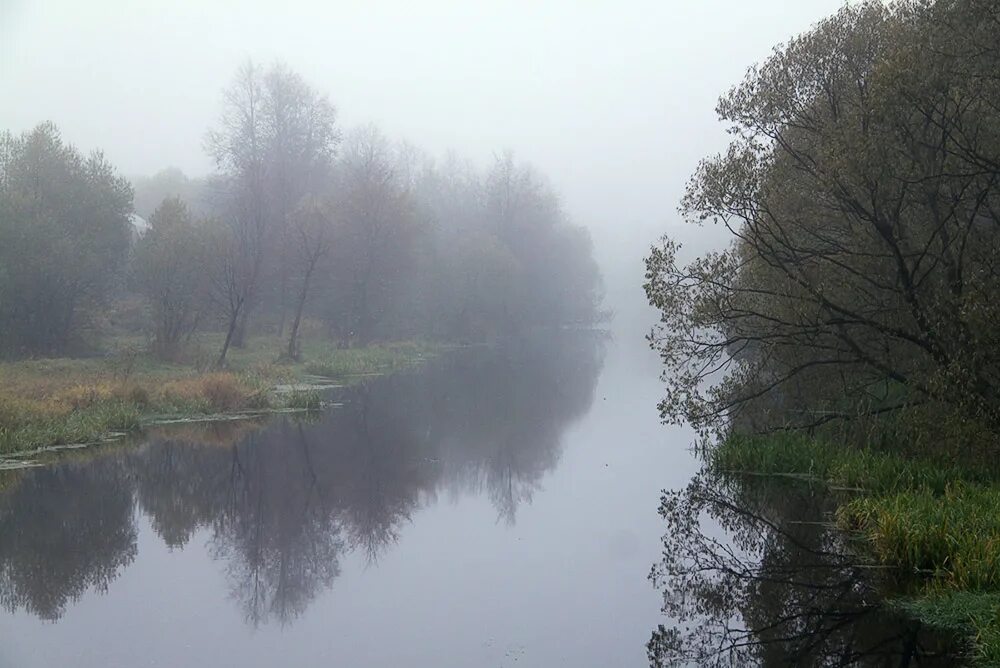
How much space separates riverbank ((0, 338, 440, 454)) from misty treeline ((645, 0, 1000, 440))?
1330 centimetres

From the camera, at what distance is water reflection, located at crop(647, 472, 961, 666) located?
886 centimetres

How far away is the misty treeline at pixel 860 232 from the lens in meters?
14.5

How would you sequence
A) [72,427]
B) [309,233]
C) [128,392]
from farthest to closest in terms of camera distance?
[309,233]
[128,392]
[72,427]

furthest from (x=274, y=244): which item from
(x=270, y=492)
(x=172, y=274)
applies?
(x=270, y=492)

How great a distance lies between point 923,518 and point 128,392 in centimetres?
2096

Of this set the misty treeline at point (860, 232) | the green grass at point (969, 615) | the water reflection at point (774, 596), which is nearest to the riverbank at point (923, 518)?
the green grass at point (969, 615)

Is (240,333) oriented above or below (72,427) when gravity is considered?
above

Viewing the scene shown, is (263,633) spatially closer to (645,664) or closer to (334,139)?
(645,664)

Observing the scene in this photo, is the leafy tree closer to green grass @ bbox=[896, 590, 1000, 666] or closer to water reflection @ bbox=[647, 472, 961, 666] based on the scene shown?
water reflection @ bbox=[647, 472, 961, 666]

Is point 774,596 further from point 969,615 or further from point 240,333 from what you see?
point 240,333

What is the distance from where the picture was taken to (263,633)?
32.8ft

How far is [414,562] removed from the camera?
12836mm

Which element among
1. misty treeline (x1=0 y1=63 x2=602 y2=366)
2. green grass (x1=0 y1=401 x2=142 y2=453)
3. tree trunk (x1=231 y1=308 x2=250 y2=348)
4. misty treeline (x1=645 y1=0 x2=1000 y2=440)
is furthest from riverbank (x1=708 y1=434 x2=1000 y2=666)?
tree trunk (x1=231 y1=308 x2=250 y2=348)

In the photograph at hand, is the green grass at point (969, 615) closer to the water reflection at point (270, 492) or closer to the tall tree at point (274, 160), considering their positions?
the water reflection at point (270, 492)
